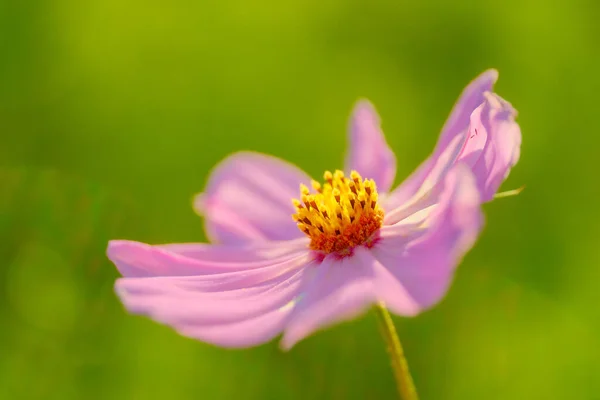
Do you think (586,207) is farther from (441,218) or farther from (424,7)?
(441,218)

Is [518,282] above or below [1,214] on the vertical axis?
below

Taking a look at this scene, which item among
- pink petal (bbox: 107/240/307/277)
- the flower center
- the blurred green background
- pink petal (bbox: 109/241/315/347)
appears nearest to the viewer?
pink petal (bbox: 109/241/315/347)

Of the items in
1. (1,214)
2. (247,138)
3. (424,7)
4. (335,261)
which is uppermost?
(424,7)

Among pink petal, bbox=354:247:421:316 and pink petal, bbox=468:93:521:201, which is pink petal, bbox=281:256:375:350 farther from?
pink petal, bbox=468:93:521:201

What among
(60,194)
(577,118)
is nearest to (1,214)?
(60,194)

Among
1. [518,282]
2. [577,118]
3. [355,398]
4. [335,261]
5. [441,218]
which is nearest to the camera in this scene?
[441,218]

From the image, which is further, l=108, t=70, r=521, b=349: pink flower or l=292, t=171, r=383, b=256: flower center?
l=292, t=171, r=383, b=256: flower center

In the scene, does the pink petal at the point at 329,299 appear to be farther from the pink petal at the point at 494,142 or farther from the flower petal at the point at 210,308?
the pink petal at the point at 494,142

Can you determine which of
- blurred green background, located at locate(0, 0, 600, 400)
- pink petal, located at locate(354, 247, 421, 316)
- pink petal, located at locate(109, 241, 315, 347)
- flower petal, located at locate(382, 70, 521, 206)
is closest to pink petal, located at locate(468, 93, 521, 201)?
flower petal, located at locate(382, 70, 521, 206)
